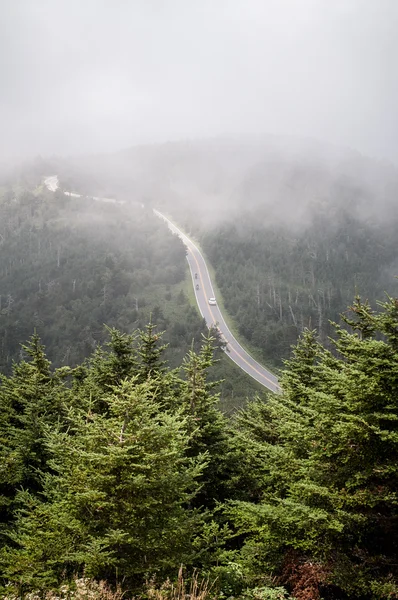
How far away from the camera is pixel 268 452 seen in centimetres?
1048

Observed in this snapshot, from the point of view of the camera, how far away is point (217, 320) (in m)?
111

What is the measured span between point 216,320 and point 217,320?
110 cm

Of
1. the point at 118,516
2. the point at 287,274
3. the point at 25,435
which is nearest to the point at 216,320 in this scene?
the point at 287,274

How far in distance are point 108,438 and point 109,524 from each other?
5.02ft

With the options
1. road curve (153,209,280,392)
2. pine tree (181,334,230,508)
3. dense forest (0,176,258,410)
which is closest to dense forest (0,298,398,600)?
pine tree (181,334,230,508)

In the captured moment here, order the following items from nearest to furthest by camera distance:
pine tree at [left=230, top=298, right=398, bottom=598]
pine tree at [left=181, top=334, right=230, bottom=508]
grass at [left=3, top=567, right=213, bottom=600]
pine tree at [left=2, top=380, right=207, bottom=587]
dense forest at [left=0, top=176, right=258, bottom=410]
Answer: grass at [left=3, top=567, right=213, bottom=600] < pine tree at [left=2, top=380, right=207, bottom=587] < pine tree at [left=230, top=298, right=398, bottom=598] < pine tree at [left=181, top=334, right=230, bottom=508] < dense forest at [left=0, top=176, right=258, bottom=410]

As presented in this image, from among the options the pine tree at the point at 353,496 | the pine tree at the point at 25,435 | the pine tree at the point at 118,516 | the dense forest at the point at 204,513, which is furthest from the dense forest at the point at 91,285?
the pine tree at the point at 118,516

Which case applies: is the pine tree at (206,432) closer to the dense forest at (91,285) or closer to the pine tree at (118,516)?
Result: the pine tree at (118,516)

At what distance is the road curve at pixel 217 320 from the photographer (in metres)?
85.6

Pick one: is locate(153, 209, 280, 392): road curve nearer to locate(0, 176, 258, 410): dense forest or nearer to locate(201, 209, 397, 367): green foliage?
locate(0, 176, 258, 410): dense forest

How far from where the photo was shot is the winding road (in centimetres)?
8564

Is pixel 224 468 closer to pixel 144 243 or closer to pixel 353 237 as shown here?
pixel 144 243

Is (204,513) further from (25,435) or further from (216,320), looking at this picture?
(216,320)

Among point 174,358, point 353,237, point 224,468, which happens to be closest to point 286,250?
point 353,237
